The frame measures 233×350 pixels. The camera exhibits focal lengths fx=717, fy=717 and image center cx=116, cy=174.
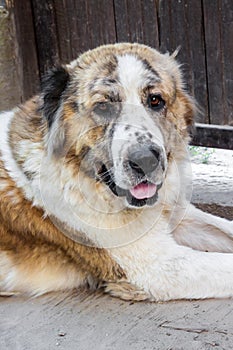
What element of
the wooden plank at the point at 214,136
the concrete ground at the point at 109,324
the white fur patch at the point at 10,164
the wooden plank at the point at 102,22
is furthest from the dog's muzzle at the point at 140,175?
the wooden plank at the point at 102,22

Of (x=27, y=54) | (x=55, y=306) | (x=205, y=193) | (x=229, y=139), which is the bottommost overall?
(x=55, y=306)

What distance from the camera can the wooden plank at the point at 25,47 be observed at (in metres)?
5.80

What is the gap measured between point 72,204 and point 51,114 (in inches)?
17.8

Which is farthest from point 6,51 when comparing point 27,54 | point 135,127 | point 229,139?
point 135,127

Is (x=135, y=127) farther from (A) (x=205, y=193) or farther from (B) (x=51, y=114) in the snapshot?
(A) (x=205, y=193)

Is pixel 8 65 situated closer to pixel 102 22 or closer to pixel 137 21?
pixel 102 22

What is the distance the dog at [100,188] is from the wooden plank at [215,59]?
1.26 meters

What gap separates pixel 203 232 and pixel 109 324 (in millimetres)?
936

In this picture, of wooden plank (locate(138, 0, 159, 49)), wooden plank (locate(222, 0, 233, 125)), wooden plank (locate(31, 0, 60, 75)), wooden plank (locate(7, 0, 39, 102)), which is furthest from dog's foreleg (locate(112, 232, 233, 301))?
wooden plank (locate(7, 0, 39, 102))

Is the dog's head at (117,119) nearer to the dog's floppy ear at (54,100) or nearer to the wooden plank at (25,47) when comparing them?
the dog's floppy ear at (54,100)

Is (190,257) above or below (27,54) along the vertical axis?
below

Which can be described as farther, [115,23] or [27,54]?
[27,54]

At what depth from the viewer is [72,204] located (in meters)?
3.53

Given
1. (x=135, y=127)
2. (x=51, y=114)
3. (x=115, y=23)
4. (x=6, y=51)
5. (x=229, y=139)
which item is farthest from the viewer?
(x=6, y=51)
